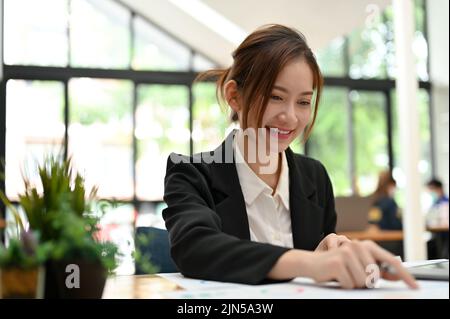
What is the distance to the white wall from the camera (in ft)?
30.0

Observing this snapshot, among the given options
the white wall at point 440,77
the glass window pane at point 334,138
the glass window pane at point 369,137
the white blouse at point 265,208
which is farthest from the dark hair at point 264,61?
the white wall at point 440,77

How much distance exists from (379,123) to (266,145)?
7807 millimetres

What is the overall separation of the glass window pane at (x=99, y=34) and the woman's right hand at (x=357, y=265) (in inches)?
291

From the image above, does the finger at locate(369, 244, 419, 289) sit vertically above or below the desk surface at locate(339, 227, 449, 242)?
above

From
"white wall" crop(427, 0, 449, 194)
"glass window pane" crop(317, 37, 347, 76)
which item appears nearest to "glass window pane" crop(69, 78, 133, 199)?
"glass window pane" crop(317, 37, 347, 76)

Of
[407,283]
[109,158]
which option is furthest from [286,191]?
[109,158]

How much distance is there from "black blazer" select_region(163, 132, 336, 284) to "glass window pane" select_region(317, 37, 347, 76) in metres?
7.29

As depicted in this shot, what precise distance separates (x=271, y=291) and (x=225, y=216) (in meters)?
0.47

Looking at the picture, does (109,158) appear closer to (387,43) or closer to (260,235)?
(387,43)

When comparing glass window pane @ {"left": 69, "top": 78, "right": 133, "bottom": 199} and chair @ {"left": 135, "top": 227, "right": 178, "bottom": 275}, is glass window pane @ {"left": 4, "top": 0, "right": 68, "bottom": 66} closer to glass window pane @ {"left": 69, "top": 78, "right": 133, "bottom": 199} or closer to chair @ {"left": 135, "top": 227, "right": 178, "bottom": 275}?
glass window pane @ {"left": 69, "top": 78, "right": 133, "bottom": 199}

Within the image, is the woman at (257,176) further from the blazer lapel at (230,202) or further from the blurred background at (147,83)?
the blurred background at (147,83)

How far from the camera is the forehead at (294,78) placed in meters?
1.30

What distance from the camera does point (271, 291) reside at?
0.90m
